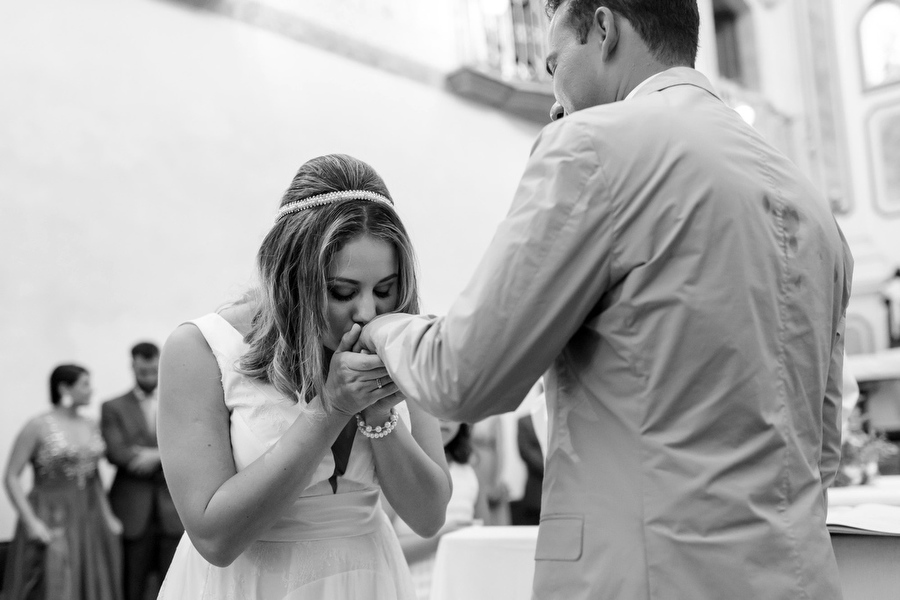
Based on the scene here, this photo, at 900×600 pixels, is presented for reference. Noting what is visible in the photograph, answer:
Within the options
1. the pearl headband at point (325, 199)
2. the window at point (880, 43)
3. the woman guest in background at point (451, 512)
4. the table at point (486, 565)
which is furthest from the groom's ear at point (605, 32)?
the window at point (880, 43)

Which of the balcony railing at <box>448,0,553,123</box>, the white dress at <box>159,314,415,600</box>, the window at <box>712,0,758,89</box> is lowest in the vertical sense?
the white dress at <box>159,314,415,600</box>

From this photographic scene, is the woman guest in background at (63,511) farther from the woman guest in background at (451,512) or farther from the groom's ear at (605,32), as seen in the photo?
the groom's ear at (605,32)

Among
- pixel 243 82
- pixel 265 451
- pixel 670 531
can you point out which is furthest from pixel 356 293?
pixel 243 82

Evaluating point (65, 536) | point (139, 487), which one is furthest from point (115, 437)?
point (65, 536)

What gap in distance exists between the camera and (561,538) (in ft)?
4.28

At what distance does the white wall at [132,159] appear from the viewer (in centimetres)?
585

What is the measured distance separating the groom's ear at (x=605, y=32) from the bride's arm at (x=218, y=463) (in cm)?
67

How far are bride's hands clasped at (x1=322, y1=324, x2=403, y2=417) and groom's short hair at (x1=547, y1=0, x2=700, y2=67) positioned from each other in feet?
2.19

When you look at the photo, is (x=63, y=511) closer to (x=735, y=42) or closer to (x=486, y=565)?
(x=486, y=565)

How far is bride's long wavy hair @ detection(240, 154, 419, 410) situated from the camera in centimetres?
180

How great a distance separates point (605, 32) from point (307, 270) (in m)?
0.72

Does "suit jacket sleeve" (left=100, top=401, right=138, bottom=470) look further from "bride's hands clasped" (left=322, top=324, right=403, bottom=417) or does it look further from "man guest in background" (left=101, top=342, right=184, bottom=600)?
"bride's hands clasped" (left=322, top=324, right=403, bottom=417)

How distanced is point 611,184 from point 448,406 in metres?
0.38

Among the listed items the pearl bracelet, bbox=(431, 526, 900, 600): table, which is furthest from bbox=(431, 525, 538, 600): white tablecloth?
the pearl bracelet
